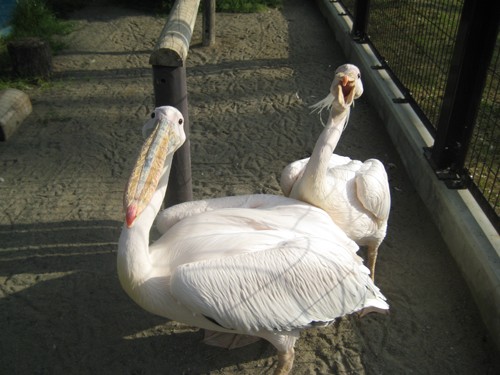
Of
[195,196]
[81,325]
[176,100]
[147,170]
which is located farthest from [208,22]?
[147,170]

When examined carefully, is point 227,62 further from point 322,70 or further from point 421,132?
point 421,132

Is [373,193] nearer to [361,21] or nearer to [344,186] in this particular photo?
[344,186]

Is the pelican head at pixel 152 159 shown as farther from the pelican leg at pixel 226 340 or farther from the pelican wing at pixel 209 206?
the pelican leg at pixel 226 340

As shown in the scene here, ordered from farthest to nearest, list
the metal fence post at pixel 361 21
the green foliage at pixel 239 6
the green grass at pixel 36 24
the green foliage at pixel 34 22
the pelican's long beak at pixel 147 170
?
1. the green foliage at pixel 239 6
2. the green foliage at pixel 34 22
3. the green grass at pixel 36 24
4. the metal fence post at pixel 361 21
5. the pelican's long beak at pixel 147 170

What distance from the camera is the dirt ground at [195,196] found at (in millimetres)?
2395

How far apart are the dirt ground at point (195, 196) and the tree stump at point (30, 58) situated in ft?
0.78

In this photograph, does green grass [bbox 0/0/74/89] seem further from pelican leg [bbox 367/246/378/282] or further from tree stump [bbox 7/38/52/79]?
pelican leg [bbox 367/246/378/282]

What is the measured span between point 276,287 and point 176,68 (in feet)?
3.62

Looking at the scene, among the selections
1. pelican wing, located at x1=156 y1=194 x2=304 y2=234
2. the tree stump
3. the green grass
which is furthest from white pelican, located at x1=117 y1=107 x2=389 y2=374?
the green grass

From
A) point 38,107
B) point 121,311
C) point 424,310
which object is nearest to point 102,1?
point 38,107

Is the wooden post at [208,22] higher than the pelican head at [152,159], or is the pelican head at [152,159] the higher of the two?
the pelican head at [152,159]

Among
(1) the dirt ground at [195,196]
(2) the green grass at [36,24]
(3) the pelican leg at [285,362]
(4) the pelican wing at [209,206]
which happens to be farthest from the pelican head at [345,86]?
(2) the green grass at [36,24]

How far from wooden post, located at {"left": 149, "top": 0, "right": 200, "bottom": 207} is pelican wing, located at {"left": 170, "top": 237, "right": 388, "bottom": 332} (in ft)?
2.94

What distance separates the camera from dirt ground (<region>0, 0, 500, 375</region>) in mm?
2395
